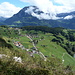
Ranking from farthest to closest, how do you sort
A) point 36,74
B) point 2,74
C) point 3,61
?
point 3,61 < point 36,74 < point 2,74

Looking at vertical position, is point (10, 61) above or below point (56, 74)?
above

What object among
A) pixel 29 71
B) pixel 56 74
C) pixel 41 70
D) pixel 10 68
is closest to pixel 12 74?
pixel 10 68

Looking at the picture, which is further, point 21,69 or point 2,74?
point 21,69

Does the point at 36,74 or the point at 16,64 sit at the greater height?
the point at 16,64

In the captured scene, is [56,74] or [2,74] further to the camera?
[56,74]

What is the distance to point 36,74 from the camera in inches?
1238

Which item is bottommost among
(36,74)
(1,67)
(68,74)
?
(68,74)

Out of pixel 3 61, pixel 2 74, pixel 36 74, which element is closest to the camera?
pixel 2 74

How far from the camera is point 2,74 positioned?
97.0ft

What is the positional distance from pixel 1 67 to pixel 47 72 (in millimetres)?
11914

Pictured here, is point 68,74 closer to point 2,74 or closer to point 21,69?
point 21,69

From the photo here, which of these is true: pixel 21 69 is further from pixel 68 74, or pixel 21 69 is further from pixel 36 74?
pixel 68 74

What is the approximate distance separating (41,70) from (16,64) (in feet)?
22.6

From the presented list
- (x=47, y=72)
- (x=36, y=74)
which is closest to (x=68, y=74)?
(x=47, y=72)
